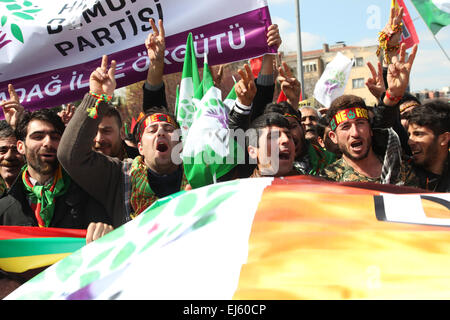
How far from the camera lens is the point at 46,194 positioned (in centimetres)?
329

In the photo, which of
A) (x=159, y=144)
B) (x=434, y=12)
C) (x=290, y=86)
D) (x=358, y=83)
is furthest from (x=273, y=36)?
(x=358, y=83)

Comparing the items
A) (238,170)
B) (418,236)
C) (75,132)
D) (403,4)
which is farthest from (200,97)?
(403,4)

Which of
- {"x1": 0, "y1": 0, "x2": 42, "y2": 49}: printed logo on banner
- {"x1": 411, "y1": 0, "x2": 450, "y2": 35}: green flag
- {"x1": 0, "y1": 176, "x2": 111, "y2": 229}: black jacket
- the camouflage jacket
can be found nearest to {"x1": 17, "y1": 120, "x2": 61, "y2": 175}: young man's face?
{"x1": 0, "y1": 176, "x2": 111, "y2": 229}: black jacket

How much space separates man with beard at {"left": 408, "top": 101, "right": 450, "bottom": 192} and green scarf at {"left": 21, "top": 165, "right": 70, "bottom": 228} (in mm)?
2499

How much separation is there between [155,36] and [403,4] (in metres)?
3.51

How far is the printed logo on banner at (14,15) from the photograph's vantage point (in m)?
4.22

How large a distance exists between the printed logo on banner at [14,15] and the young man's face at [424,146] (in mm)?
3256

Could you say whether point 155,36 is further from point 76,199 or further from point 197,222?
point 197,222

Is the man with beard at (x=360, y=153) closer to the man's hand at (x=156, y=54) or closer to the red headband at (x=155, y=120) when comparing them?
the red headband at (x=155, y=120)

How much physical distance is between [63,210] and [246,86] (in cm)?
158

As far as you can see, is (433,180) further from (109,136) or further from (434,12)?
(109,136)

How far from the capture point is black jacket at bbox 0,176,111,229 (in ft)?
10.6

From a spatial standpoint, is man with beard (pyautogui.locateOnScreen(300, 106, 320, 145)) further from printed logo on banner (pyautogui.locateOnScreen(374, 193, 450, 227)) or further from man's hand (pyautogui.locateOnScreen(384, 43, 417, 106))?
printed logo on banner (pyautogui.locateOnScreen(374, 193, 450, 227))
